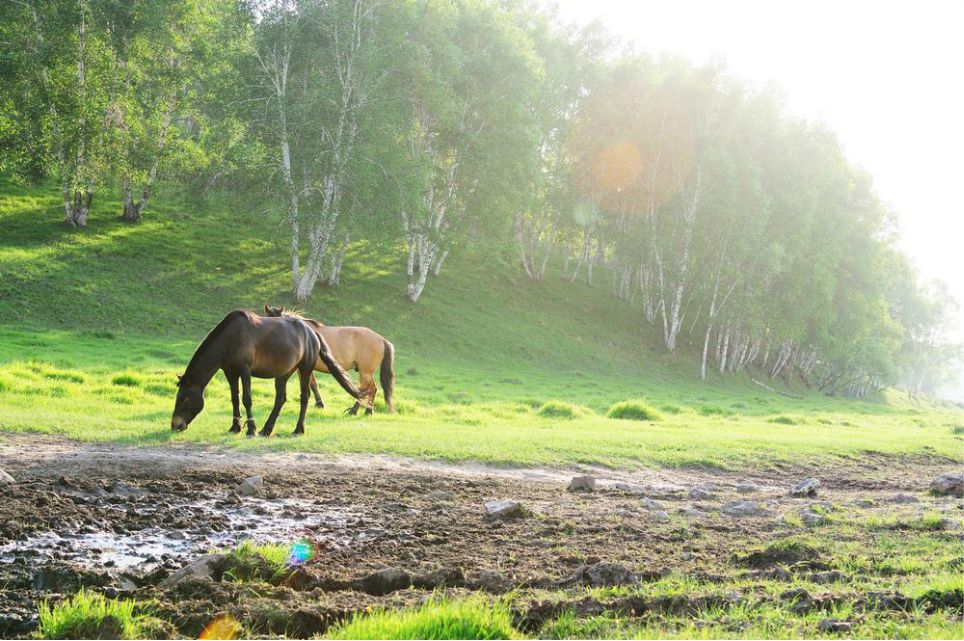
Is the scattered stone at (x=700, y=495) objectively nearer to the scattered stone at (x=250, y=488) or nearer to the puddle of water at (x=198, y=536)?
the puddle of water at (x=198, y=536)

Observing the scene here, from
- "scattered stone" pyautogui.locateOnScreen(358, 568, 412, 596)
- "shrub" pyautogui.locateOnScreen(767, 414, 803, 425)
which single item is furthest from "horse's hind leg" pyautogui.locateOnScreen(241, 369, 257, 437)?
"shrub" pyautogui.locateOnScreen(767, 414, 803, 425)

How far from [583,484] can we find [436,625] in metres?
6.61

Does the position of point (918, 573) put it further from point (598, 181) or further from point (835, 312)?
point (835, 312)

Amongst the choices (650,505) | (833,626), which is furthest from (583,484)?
(833,626)

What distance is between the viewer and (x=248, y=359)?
13.4 m

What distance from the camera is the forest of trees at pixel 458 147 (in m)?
33.2

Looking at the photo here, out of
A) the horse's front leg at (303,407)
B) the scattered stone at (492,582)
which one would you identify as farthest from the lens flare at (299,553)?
the horse's front leg at (303,407)

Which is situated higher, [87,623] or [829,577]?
[829,577]

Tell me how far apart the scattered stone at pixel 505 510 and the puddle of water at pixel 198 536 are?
1379 millimetres

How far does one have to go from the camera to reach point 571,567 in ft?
20.4

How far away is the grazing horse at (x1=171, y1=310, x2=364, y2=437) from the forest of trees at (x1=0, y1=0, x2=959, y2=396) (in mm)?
19976

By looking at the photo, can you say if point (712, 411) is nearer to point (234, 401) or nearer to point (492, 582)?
point (234, 401)

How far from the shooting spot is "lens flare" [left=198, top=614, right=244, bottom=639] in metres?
4.45

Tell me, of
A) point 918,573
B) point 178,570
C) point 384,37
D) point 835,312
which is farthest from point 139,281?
point 835,312
